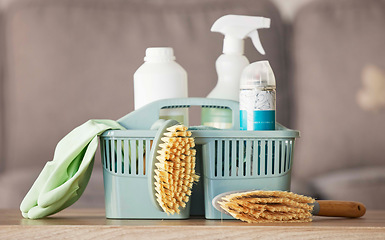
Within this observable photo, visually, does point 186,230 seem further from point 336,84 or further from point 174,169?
point 336,84

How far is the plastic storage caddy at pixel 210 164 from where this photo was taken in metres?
0.76

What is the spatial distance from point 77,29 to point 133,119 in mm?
1143

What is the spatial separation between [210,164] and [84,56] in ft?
3.88

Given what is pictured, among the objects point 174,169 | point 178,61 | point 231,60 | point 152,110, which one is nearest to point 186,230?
point 174,169

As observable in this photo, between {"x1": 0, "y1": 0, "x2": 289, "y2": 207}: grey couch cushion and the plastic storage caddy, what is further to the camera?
{"x1": 0, "y1": 0, "x2": 289, "y2": 207}: grey couch cushion

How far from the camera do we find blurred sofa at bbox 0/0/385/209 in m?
1.82

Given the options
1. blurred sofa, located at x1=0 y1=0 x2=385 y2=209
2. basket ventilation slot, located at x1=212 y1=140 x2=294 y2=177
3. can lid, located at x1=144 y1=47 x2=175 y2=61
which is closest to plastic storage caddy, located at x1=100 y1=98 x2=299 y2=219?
basket ventilation slot, located at x1=212 y1=140 x2=294 y2=177

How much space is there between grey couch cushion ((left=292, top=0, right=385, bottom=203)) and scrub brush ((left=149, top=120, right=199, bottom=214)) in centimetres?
117

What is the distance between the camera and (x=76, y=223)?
29.1 inches

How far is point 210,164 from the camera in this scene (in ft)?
2.52

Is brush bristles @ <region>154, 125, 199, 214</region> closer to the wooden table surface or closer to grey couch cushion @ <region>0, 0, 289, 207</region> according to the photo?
the wooden table surface

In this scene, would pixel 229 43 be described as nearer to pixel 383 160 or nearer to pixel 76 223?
pixel 76 223

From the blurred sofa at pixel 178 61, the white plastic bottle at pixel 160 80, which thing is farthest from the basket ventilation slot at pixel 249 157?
the blurred sofa at pixel 178 61

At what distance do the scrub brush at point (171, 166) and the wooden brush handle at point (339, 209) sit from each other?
0.21m
